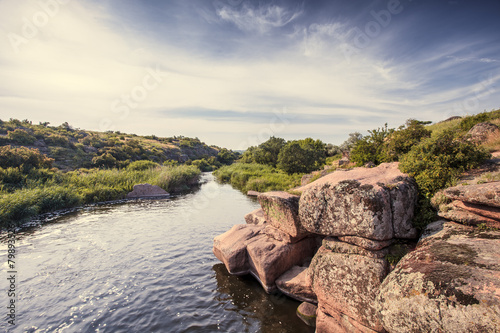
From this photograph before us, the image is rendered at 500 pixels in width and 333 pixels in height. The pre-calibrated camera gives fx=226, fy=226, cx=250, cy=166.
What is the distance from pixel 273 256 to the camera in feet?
34.8

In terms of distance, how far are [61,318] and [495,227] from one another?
14902 mm

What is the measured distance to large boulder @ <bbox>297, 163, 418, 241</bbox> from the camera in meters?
7.39

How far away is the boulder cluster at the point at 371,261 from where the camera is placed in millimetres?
4863

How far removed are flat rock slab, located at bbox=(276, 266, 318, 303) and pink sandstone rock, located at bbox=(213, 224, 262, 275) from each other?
7.57 feet

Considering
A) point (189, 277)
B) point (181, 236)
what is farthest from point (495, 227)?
point (181, 236)

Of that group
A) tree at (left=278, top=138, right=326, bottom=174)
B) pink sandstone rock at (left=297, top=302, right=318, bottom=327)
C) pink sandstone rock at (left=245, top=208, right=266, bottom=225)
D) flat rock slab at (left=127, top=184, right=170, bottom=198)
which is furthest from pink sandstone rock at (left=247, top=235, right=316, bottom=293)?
tree at (left=278, top=138, right=326, bottom=174)

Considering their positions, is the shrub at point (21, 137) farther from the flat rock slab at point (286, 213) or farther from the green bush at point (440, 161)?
the green bush at point (440, 161)

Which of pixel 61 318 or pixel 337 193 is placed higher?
pixel 337 193

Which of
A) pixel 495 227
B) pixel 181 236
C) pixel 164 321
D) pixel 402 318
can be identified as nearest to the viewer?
pixel 402 318

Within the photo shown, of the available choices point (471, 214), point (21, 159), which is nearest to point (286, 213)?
point (471, 214)

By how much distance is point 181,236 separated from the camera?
17.6 meters

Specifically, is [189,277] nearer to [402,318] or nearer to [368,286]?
[368,286]

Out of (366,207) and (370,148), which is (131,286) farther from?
(370,148)

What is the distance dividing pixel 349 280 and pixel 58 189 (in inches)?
1191
